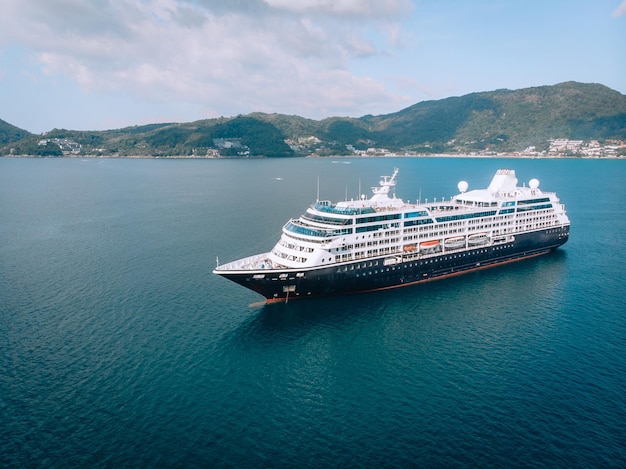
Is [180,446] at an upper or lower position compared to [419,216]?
lower

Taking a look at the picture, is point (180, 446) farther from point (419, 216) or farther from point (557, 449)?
point (419, 216)

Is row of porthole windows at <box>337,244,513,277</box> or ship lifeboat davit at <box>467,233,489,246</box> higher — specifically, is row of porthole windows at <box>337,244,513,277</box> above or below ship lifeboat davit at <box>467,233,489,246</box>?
below

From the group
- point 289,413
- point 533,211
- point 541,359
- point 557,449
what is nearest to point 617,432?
point 557,449

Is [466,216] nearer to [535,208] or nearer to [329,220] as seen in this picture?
[535,208]

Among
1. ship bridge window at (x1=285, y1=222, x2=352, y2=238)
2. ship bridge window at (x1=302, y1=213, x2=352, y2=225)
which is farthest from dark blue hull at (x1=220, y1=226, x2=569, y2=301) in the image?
ship bridge window at (x1=302, y1=213, x2=352, y2=225)

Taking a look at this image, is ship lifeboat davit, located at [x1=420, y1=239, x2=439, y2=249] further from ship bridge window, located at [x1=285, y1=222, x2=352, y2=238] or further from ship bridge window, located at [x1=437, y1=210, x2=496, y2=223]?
ship bridge window, located at [x1=285, y1=222, x2=352, y2=238]

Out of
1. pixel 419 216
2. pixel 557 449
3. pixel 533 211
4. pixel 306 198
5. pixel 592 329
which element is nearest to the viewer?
pixel 557 449
